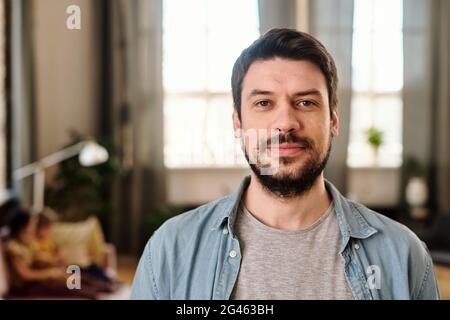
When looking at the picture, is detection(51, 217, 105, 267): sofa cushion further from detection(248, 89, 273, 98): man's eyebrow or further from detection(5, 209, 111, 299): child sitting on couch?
detection(248, 89, 273, 98): man's eyebrow

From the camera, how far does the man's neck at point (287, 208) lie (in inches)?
26.2

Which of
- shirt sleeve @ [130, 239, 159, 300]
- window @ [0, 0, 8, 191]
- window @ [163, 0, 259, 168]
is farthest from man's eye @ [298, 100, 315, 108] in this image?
window @ [0, 0, 8, 191]

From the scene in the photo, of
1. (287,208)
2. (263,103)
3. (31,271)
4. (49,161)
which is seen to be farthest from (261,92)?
(31,271)

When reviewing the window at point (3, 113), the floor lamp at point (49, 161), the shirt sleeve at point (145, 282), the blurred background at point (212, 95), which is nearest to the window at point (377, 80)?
Answer: the blurred background at point (212, 95)

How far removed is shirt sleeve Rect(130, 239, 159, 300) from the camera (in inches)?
26.2

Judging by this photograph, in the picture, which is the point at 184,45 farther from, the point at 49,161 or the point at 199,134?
the point at 49,161

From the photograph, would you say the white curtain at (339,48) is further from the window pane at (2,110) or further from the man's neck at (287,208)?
the window pane at (2,110)

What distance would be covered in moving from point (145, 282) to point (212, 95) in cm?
24

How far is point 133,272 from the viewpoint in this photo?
81 cm

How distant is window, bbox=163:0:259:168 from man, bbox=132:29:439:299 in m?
0.08

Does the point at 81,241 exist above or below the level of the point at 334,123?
below

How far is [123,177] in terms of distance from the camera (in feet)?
3.03
